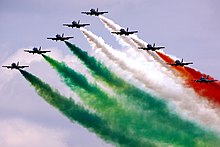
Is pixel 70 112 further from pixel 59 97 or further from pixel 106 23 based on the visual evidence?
pixel 106 23

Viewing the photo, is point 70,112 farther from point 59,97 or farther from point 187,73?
point 187,73

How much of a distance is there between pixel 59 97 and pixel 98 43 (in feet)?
38.2

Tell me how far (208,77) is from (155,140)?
13.6 m

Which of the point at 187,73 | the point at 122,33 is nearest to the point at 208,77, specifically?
the point at 187,73

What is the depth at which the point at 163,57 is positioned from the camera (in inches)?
7810

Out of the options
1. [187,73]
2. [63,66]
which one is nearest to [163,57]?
[187,73]

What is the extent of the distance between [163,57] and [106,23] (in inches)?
415

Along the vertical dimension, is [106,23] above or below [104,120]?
above

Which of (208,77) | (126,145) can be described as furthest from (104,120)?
(208,77)

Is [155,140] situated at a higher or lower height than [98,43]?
lower

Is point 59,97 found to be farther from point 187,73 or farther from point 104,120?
point 187,73

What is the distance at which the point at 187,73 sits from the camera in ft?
652

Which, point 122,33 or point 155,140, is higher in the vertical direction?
point 122,33

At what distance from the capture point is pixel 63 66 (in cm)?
19238
